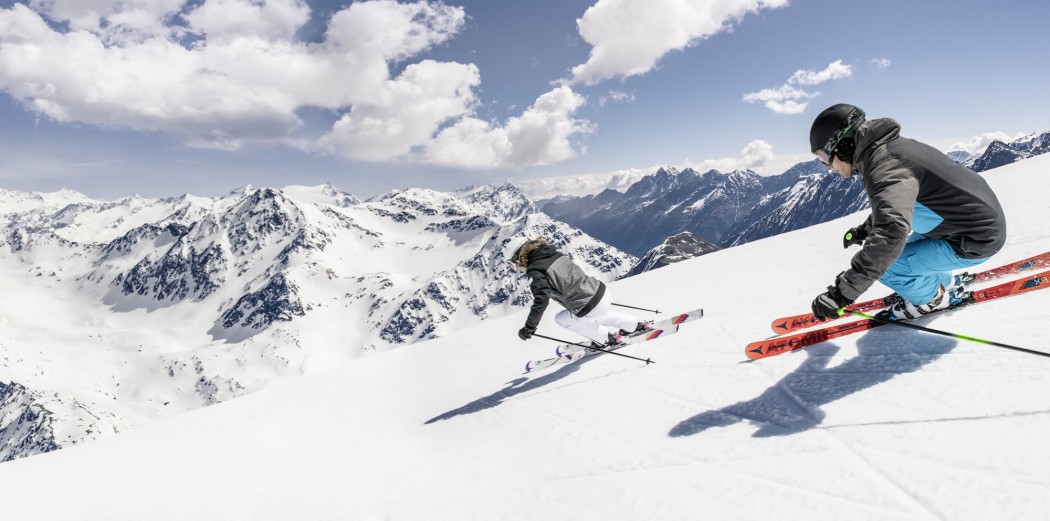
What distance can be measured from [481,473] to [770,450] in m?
2.87

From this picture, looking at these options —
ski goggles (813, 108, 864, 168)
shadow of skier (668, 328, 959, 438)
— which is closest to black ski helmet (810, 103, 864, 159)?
ski goggles (813, 108, 864, 168)

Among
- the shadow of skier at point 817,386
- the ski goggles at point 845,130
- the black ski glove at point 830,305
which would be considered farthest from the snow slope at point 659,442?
the ski goggles at point 845,130

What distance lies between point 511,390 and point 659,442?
3852mm

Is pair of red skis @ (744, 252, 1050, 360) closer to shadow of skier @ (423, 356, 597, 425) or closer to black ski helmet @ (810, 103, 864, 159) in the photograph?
black ski helmet @ (810, 103, 864, 159)

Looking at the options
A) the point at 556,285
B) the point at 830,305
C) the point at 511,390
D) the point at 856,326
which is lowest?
the point at 511,390

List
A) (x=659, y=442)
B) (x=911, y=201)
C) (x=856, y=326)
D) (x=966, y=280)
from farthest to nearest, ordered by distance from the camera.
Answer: (x=966, y=280), (x=856, y=326), (x=659, y=442), (x=911, y=201)

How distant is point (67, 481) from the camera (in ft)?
22.7

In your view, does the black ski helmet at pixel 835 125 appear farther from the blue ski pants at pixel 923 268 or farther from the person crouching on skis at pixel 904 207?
the blue ski pants at pixel 923 268

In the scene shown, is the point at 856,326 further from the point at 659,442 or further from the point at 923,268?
the point at 659,442

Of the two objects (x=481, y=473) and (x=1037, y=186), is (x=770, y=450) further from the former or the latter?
(x=1037, y=186)

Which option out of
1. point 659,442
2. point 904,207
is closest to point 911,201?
point 904,207

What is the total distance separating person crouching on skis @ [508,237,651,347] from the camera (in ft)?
25.5

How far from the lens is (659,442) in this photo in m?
4.60

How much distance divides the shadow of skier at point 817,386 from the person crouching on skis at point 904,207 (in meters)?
0.83
